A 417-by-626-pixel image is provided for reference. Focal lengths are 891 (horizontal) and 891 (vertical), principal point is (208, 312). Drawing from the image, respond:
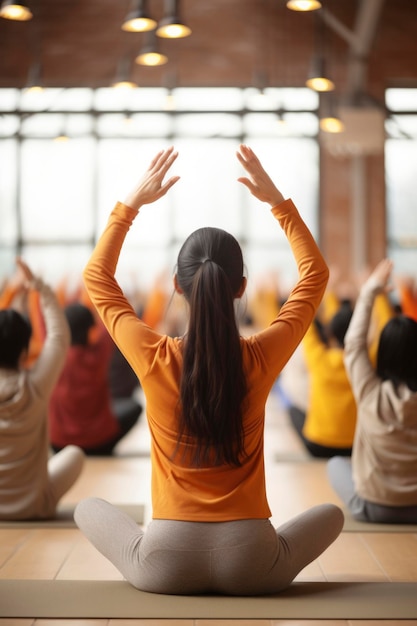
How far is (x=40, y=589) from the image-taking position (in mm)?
2541

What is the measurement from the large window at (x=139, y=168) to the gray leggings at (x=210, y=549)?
8818 mm

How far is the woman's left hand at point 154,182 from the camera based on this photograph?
7.74 feet

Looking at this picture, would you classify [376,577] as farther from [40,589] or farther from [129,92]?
[129,92]

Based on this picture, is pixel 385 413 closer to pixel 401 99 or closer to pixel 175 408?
pixel 175 408

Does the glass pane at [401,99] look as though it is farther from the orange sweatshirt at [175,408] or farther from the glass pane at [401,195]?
the orange sweatshirt at [175,408]

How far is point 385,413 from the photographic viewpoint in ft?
11.3

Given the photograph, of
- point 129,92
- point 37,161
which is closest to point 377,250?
point 129,92

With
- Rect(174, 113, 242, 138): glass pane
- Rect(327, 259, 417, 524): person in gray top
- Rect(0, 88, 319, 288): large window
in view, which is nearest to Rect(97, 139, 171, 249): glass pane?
Rect(0, 88, 319, 288): large window

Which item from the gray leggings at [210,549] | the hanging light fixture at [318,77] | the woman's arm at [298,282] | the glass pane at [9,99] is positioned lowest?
the gray leggings at [210,549]

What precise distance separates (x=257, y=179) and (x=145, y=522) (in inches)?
70.2

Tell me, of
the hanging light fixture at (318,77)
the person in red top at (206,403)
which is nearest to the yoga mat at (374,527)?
the person in red top at (206,403)

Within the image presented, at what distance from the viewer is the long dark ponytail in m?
2.24

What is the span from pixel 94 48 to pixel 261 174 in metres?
9.52

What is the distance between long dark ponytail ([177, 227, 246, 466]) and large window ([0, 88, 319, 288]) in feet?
29.5
